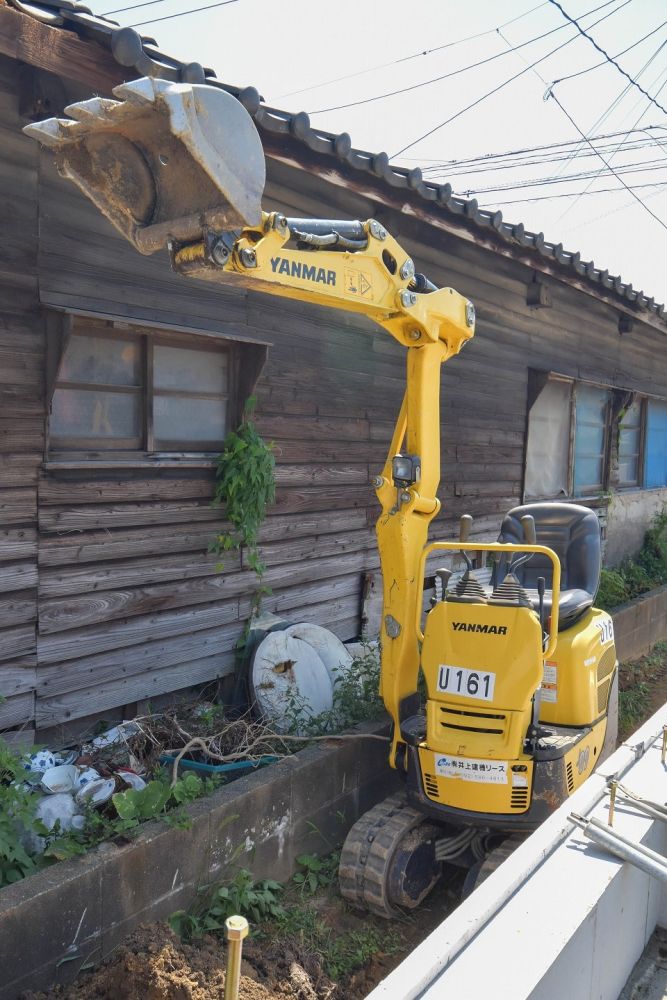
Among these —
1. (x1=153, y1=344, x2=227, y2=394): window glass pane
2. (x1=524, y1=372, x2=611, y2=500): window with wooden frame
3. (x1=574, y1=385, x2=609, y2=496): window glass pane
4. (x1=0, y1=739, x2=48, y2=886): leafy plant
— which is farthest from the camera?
(x1=574, y1=385, x2=609, y2=496): window glass pane

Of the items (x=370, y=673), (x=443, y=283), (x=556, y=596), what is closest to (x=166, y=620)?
(x=370, y=673)

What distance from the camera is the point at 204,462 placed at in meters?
5.00

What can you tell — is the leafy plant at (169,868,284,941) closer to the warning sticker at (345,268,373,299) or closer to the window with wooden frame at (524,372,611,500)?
the warning sticker at (345,268,373,299)

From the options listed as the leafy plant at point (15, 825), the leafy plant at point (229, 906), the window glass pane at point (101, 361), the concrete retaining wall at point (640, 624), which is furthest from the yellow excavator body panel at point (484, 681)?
the concrete retaining wall at point (640, 624)

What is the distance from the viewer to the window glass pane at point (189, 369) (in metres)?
4.79

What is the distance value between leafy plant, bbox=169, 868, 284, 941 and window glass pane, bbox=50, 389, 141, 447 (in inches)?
94.8

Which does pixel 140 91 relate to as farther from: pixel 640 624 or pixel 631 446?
pixel 631 446

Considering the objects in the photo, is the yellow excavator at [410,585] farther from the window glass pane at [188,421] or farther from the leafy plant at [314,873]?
the window glass pane at [188,421]

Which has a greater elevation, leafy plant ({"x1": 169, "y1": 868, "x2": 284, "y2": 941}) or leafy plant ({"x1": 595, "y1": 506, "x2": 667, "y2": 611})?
leafy plant ({"x1": 595, "y1": 506, "x2": 667, "y2": 611})

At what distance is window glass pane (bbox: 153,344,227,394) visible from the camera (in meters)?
4.79

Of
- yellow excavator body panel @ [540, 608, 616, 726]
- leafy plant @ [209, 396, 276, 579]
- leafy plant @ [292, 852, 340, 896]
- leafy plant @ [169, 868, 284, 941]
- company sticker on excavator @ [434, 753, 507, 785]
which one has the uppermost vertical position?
leafy plant @ [209, 396, 276, 579]

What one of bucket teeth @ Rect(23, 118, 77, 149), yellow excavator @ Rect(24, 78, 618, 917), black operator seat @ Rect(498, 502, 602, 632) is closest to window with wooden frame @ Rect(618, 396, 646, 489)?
black operator seat @ Rect(498, 502, 602, 632)

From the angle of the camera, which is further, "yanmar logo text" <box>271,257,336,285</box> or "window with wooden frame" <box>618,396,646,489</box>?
"window with wooden frame" <box>618,396,646,489</box>

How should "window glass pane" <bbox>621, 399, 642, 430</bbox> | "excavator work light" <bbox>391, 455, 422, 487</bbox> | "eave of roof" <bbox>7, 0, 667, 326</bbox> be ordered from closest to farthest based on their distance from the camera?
1. "eave of roof" <bbox>7, 0, 667, 326</bbox>
2. "excavator work light" <bbox>391, 455, 422, 487</bbox>
3. "window glass pane" <bbox>621, 399, 642, 430</bbox>
